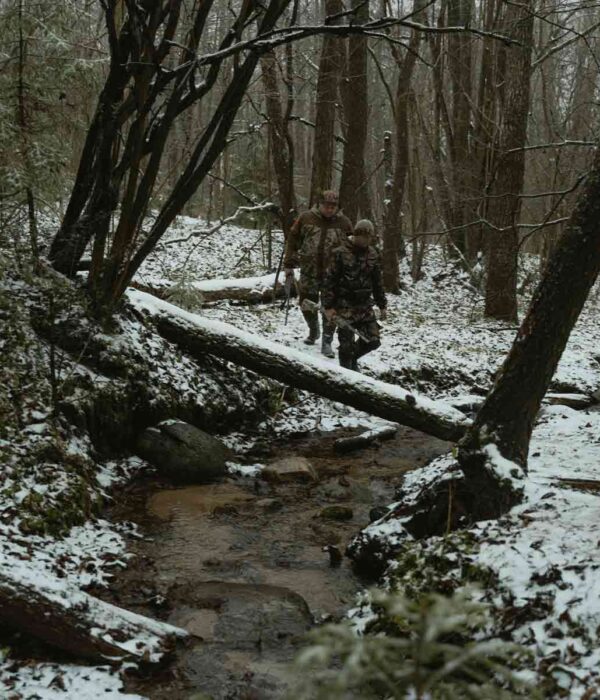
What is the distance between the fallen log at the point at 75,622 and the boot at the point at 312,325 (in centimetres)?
733

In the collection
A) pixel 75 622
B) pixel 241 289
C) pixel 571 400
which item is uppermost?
pixel 241 289

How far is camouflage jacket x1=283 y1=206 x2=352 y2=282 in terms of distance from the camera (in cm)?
1070

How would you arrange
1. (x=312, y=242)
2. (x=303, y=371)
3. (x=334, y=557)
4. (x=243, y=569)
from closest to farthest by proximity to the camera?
(x=243, y=569), (x=334, y=557), (x=303, y=371), (x=312, y=242)

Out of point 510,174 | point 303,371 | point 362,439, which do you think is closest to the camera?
point 303,371

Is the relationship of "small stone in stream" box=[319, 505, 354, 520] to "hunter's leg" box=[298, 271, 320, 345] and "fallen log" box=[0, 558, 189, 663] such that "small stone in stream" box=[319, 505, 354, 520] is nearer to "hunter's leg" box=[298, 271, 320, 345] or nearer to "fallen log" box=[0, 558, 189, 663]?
"fallen log" box=[0, 558, 189, 663]

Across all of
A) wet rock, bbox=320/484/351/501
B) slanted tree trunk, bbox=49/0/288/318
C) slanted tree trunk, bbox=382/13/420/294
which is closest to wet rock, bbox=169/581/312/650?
wet rock, bbox=320/484/351/501

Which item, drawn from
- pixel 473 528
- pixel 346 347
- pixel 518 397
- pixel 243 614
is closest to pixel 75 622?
pixel 243 614

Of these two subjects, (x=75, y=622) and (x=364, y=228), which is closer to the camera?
(x=75, y=622)

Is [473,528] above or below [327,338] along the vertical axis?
below

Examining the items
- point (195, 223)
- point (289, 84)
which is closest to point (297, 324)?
point (289, 84)

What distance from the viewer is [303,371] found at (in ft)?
27.5

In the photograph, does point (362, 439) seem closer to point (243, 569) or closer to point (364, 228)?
point (364, 228)

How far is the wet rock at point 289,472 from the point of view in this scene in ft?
24.0

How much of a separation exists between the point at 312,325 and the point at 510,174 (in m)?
6.22
